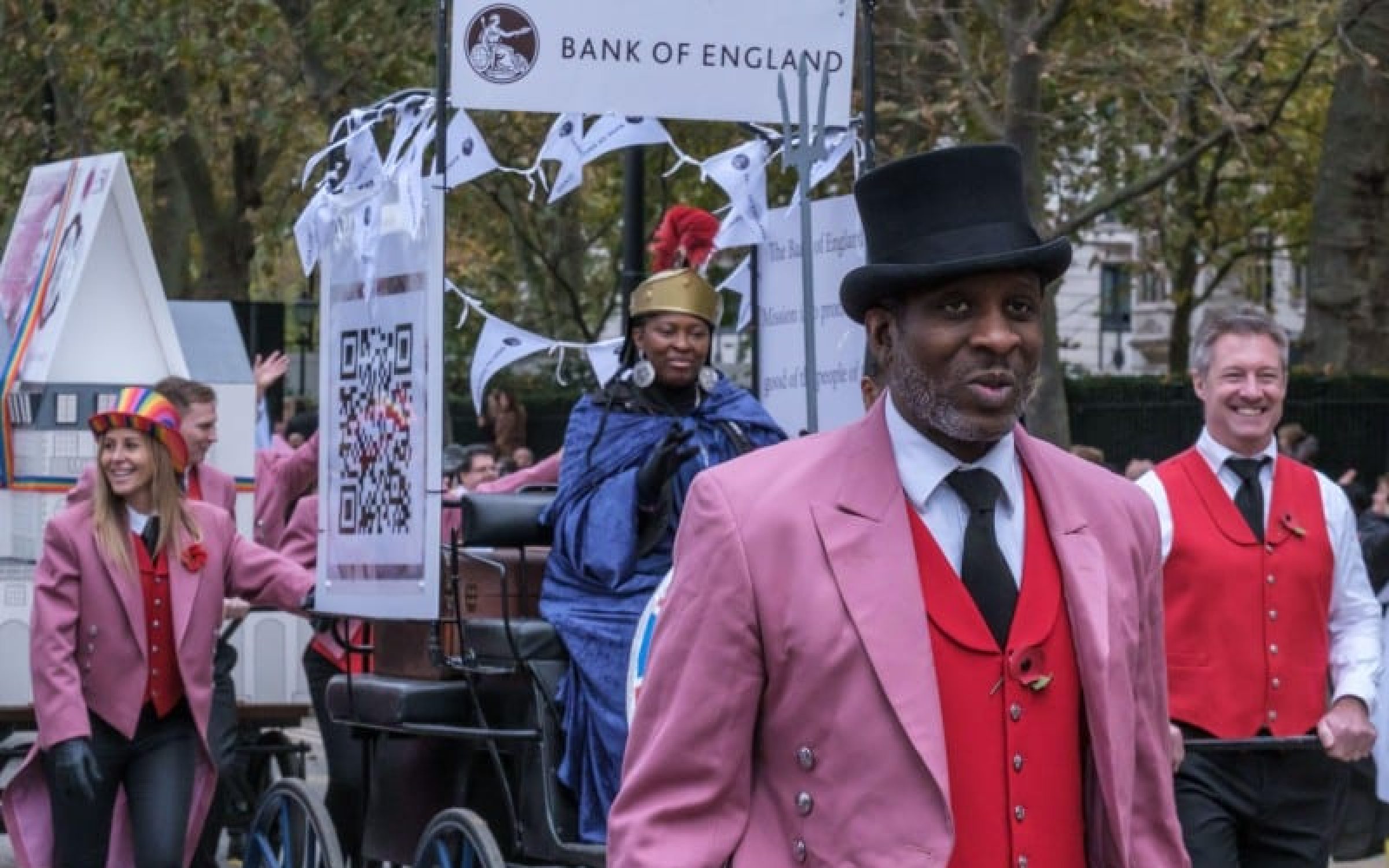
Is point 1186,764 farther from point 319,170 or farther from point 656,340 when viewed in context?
point 319,170

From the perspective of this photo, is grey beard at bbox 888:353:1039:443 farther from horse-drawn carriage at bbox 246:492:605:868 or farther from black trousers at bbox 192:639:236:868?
black trousers at bbox 192:639:236:868

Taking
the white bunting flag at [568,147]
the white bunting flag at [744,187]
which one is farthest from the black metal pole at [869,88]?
the white bunting flag at [568,147]

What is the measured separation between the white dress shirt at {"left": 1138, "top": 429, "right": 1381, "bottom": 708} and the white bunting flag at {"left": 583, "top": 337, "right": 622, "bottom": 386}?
2.83 m

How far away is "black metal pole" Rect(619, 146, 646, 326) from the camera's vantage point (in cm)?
998

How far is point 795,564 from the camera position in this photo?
3812 mm

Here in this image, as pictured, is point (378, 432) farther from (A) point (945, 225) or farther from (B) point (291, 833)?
(A) point (945, 225)

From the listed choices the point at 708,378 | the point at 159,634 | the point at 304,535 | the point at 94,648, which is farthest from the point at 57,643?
the point at 304,535

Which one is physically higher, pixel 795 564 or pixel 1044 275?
pixel 1044 275

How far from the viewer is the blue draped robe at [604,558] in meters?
8.16

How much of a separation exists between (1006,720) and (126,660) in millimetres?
5670

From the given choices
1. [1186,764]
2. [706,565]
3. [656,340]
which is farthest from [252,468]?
[706,565]

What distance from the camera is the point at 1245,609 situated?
722 cm

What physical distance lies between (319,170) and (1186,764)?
17.6 meters

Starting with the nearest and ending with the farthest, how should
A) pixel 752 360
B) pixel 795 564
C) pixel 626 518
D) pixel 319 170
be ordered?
pixel 795 564 < pixel 626 518 < pixel 752 360 < pixel 319 170
